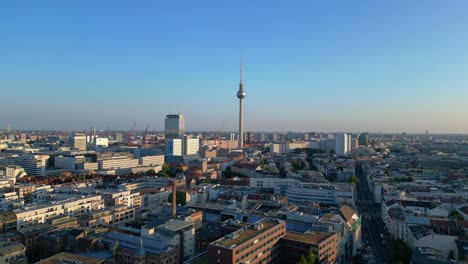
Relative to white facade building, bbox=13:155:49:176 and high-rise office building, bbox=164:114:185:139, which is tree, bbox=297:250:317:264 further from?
high-rise office building, bbox=164:114:185:139

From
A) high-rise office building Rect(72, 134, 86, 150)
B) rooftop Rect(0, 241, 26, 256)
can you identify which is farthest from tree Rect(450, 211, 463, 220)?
high-rise office building Rect(72, 134, 86, 150)

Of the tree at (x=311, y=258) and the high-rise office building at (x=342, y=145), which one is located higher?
the high-rise office building at (x=342, y=145)

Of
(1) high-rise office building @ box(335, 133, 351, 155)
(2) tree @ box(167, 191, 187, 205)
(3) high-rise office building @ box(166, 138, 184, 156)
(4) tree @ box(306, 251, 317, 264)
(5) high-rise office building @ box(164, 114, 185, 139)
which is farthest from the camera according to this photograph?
(5) high-rise office building @ box(164, 114, 185, 139)

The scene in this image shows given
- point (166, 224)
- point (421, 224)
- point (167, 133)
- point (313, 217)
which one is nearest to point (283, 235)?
point (313, 217)

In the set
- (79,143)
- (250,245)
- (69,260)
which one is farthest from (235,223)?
(79,143)

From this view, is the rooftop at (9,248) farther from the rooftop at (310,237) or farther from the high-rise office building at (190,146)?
the high-rise office building at (190,146)

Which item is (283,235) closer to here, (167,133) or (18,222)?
(18,222)

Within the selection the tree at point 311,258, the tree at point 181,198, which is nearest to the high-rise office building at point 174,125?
the tree at point 181,198
